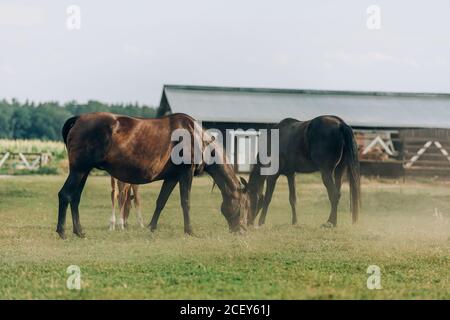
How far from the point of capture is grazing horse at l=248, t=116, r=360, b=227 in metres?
12.9

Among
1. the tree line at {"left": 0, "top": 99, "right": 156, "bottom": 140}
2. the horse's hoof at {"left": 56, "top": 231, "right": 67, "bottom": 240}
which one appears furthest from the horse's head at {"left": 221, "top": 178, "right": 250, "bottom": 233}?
the tree line at {"left": 0, "top": 99, "right": 156, "bottom": 140}

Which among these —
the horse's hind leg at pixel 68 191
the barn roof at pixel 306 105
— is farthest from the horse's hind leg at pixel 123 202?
the barn roof at pixel 306 105

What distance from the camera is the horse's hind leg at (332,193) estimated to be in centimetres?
1288

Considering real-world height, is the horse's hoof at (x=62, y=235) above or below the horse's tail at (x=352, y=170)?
below

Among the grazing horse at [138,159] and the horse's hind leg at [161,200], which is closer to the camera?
the grazing horse at [138,159]

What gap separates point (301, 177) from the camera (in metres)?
26.2

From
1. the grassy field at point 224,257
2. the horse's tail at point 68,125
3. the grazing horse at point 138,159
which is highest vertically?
the horse's tail at point 68,125

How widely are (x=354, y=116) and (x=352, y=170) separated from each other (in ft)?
61.1

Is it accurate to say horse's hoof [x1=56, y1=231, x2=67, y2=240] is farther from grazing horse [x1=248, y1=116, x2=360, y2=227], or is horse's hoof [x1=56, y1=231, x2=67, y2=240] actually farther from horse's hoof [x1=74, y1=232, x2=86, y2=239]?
grazing horse [x1=248, y1=116, x2=360, y2=227]

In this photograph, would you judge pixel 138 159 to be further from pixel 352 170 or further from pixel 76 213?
pixel 352 170

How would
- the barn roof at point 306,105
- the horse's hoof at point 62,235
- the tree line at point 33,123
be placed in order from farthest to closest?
the tree line at point 33,123
the barn roof at point 306,105
the horse's hoof at point 62,235

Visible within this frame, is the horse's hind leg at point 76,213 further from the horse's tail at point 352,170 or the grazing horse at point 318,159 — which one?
the horse's tail at point 352,170

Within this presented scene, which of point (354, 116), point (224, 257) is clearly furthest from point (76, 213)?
point (354, 116)
